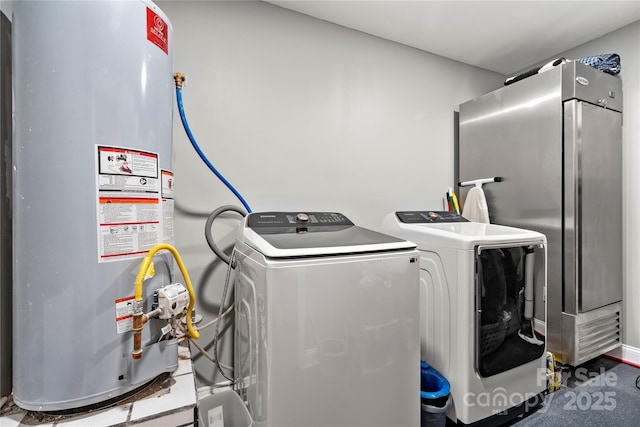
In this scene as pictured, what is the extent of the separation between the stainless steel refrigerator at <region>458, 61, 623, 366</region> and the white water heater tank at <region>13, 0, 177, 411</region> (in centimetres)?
224

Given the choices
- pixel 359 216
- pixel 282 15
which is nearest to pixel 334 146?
pixel 359 216

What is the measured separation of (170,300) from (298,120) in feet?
4.78

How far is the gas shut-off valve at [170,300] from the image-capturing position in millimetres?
980

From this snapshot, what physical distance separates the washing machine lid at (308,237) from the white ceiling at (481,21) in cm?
149

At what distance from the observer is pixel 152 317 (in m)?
1.00

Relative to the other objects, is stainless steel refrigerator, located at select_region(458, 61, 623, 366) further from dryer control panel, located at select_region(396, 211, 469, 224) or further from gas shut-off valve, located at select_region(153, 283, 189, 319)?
gas shut-off valve, located at select_region(153, 283, 189, 319)

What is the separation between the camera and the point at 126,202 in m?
0.93

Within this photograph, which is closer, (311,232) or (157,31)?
(157,31)

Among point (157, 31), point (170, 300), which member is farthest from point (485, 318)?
point (157, 31)

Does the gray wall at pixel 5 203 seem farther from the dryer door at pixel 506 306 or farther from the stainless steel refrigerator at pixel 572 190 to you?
the stainless steel refrigerator at pixel 572 190

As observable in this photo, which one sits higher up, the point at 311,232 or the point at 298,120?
the point at 298,120

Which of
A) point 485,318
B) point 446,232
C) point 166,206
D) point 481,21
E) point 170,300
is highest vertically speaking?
point 481,21

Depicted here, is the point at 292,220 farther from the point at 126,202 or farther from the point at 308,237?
the point at 126,202

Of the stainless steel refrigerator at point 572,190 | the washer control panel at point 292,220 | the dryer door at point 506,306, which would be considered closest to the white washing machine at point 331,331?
the washer control panel at point 292,220
